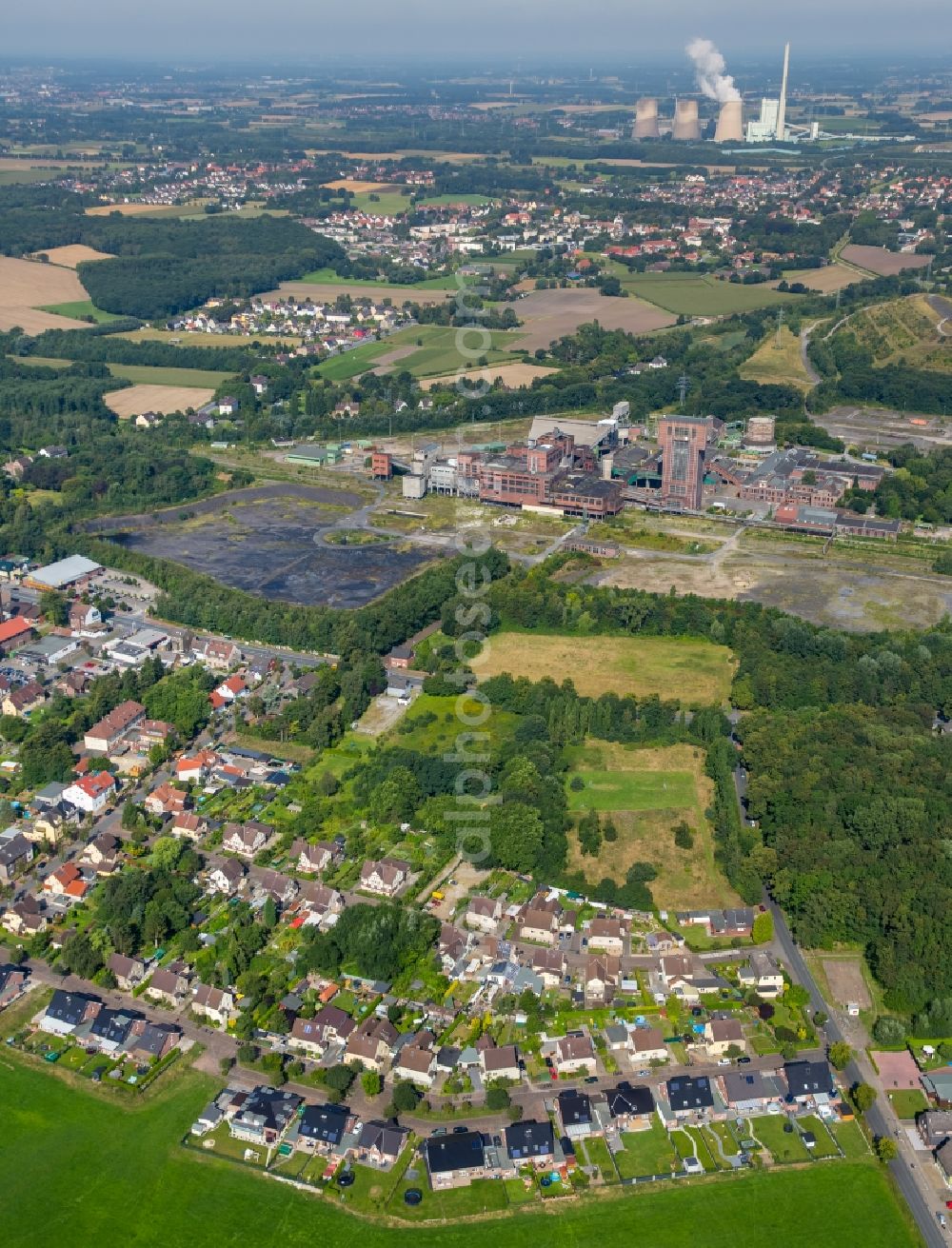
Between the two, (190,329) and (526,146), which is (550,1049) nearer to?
(190,329)

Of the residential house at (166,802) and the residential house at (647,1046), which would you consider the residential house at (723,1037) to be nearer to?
the residential house at (647,1046)

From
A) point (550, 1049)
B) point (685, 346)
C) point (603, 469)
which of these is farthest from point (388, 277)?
point (550, 1049)

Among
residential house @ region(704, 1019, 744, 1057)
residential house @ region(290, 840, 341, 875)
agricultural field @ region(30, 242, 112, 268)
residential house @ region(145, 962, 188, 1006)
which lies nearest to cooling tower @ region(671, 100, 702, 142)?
→ agricultural field @ region(30, 242, 112, 268)

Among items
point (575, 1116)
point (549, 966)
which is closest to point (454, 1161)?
point (575, 1116)

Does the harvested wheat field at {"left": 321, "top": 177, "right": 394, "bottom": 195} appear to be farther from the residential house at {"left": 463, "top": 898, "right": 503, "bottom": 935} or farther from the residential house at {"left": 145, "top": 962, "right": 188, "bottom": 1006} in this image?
the residential house at {"left": 145, "top": 962, "right": 188, "bottom": 1006}

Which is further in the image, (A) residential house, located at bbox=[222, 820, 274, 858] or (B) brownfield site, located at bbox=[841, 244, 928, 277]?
(B) brownfield site, located at bbox=[841, 244, 928, 277]

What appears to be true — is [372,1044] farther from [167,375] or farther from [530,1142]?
[167,375]
